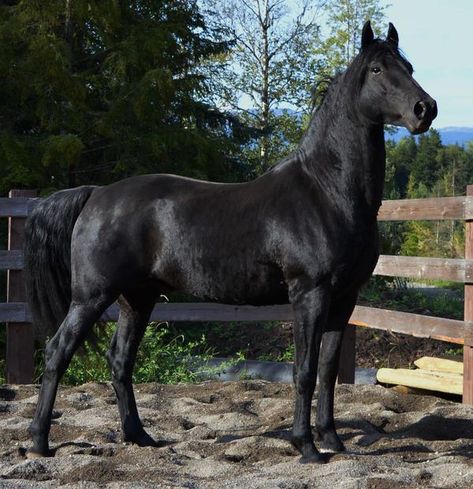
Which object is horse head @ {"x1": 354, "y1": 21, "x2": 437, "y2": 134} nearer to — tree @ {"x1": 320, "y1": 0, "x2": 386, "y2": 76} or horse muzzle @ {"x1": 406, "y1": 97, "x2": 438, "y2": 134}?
horse muzzle @ {"x1": 406, "y1": 97, "x2": 438, "y2": 134}

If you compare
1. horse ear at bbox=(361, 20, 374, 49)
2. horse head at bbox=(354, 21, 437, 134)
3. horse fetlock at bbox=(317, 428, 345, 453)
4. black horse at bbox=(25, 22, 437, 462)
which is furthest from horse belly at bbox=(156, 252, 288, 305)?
horse ear at bbox=(361, 20, 374, 49)

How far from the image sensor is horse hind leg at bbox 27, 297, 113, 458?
4.40 m

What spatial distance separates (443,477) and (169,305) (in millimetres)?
3649

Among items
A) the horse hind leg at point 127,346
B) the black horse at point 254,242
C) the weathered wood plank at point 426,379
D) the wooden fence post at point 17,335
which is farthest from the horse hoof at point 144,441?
the weathered wood plank at point 426,379

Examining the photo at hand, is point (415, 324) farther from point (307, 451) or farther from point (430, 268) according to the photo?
point (307, 451)

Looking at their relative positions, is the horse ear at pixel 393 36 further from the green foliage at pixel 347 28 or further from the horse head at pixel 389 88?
the green foliage at pixel 347 28

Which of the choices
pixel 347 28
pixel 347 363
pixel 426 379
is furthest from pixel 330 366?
pixel 347 28

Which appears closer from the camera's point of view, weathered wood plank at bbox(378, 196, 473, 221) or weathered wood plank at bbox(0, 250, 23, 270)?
weathered wood plank at bbox(378, 196, 473, 221)

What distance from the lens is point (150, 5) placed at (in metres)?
12.3

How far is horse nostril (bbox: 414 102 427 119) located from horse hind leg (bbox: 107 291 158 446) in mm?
1897

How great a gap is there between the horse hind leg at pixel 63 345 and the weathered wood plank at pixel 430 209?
2.63 metres

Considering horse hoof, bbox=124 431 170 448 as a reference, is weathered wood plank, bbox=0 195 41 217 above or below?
above

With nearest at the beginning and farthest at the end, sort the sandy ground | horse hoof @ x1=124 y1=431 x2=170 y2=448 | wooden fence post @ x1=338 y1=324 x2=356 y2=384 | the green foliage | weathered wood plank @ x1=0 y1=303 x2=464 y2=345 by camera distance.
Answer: the sandy ground < horse hoof @ x1=124 y1=431 x2=170 y2=448 < weathered wood plank @ x1=0 y1=303 x2=464 y2=345 < wooden fence post @ x1=338 y1=324 x2=356 y2=384 < the green foliage

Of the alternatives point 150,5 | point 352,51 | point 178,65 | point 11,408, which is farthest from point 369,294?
point 352,51
